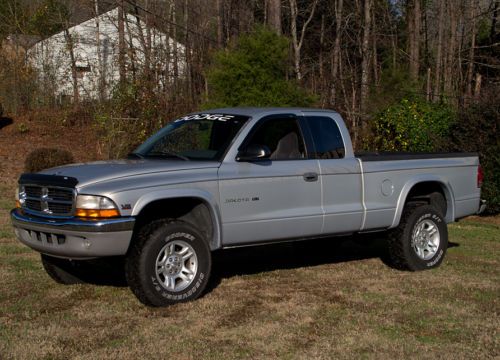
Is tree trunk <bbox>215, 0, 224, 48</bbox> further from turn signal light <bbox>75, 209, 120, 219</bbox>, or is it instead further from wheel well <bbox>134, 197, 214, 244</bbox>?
turn signal light <bbox>75, 209, 120, 219</bbox>

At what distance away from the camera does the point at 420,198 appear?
8.84 metres

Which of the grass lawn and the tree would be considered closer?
the grass lawn

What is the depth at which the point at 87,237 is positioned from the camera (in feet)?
20.1

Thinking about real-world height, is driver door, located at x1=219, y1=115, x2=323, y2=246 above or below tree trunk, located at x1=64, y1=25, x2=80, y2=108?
below

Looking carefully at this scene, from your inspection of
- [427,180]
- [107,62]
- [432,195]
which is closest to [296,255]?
[432,195]

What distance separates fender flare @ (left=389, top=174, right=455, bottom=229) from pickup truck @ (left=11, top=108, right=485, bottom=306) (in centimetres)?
2

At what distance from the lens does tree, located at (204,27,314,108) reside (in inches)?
558

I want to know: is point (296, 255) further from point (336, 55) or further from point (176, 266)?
point (336, 55)

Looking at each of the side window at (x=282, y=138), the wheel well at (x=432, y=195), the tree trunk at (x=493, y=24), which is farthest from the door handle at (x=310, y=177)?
the tree trunk at (x=493, y=24)

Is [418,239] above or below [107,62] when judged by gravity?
below

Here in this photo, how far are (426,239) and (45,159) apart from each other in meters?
11.6

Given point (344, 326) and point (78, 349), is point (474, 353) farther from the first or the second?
point (78, 349)

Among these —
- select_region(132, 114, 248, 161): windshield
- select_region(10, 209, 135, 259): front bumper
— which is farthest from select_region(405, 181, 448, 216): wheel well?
select_region(10, 209, 135, 259): front bumper

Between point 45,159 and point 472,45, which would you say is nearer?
point 45,159
